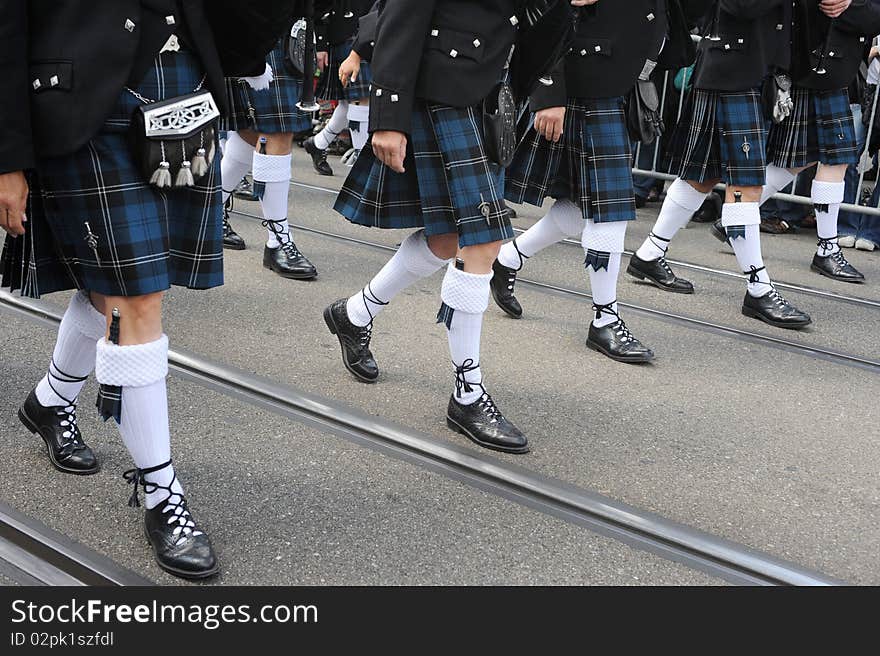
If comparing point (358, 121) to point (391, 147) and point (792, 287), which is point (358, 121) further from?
point (391, 147)

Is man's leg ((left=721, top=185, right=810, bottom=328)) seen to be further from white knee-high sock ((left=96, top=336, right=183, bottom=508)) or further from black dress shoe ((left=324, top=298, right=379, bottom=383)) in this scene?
white knee-high sock ((left=96, top=336, right=183, bottom=508))

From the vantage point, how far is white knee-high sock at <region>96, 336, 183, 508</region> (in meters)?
2.36

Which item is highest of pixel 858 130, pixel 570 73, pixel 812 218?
pixel 570 73

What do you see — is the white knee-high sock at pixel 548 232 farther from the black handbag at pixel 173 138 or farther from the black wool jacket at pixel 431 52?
the black handbag at pixel 173 138

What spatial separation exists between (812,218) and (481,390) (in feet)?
14.8

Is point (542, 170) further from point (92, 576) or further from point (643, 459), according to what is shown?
point (92, 576)

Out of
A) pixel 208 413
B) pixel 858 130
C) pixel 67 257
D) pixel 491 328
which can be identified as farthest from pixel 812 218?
pixel 67 257

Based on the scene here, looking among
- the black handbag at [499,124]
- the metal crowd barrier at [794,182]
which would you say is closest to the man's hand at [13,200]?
the black handbag at [499,124]

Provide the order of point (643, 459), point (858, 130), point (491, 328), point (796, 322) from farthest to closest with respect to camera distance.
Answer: point (858, 130) → point (796, 322) → point (491, 328) → point (643, 459)

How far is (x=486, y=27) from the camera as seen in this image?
9.88 feet

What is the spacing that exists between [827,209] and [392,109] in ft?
10.9

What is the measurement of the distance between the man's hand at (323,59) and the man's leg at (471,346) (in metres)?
3.32

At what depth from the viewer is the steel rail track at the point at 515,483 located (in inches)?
105

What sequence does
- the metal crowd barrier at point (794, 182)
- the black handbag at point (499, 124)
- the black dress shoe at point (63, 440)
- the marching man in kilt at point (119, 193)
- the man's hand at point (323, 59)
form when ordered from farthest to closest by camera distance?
the metal crowd barrier at point (794, 182)
the man's hand at point (323, 59)
the black handbag at point (499, 124)
the black dress shoe at point (63, 440)
the marching man in kilt at point (119, 193)
